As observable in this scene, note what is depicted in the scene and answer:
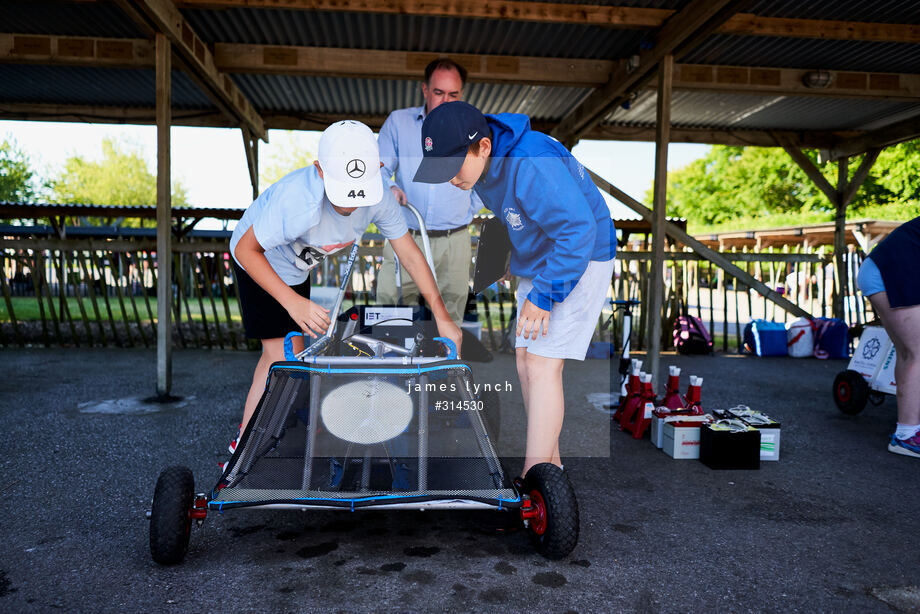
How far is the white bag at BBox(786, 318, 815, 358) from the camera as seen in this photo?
884 centimetres

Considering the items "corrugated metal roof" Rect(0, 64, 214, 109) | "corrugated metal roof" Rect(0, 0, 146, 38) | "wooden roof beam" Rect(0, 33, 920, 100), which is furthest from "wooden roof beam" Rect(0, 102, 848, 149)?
"corrugated metal roof" Rect(0, 0, 146, 38)

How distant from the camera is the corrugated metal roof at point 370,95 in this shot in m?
8.25

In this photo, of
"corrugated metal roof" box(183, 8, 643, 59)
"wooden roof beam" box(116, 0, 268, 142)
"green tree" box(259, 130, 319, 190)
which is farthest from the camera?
"green tree" box(259, 130, 319, 190)

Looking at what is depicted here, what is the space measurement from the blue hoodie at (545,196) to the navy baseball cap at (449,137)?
0.17 meters

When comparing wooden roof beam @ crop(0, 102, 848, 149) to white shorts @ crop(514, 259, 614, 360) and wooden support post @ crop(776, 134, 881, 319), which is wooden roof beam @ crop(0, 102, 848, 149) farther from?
white shorts @ crop(514, 259, 614, 360)

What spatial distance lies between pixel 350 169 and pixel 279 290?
0.61 m

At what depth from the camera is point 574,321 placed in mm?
2768

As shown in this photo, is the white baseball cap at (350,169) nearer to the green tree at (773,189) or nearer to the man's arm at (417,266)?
the man's arm at (417,266)

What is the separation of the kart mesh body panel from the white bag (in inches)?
288

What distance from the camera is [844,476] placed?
3506mm

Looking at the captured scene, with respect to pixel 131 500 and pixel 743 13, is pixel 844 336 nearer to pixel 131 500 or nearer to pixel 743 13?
pixel 743 13

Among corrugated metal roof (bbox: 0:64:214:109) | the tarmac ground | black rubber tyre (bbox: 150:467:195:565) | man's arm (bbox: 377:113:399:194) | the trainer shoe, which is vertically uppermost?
corrugated metal roof (bbox: 0:64:214:109)

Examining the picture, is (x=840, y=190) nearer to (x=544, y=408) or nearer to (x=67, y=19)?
(x=544, y=408)

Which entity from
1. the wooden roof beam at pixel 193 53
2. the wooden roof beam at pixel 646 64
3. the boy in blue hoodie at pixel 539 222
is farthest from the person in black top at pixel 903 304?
the wooden roof beam at pixel 193 53
